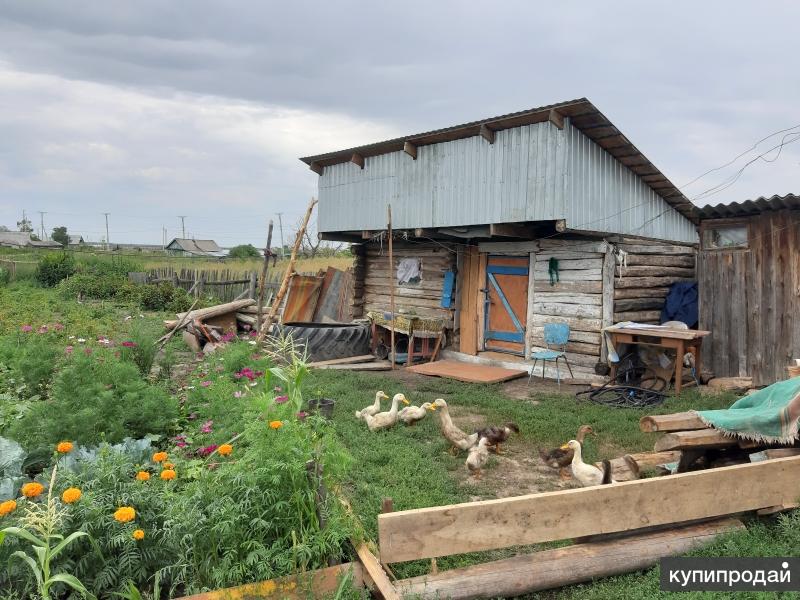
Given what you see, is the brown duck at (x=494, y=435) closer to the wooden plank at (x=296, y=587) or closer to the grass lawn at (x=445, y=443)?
the grass lawn at (x=445, y=443)

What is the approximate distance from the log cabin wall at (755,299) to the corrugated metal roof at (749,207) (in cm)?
12

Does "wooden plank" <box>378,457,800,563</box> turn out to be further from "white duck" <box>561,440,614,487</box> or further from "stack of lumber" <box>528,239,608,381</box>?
"stack of lumber" <box>528,239,608,381</box>

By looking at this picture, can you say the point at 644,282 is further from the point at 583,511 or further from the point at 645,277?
the point at 583,511

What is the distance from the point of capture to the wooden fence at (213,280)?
2233cm

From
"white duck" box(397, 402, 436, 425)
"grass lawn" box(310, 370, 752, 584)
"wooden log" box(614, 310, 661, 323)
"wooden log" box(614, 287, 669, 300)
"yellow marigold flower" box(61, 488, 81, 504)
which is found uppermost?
"wooden log" box(614, 287, 669, 300)

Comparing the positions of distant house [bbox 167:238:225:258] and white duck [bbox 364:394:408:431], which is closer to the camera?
white duck [bbox 364:394:408:431]

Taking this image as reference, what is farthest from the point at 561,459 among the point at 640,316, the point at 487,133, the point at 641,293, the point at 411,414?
the point at 487,133

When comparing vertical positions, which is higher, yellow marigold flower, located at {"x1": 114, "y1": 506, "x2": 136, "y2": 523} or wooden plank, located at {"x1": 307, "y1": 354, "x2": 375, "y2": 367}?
yellow marigold flower, located at {"x1": 114, "y1": 506, "x2": 136, "y2": 523}

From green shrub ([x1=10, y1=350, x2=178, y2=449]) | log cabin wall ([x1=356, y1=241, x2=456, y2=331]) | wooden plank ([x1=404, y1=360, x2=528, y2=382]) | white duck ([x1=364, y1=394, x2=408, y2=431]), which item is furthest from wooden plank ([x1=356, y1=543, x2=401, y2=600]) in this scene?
log cabin wall ([x1=356, y1=241, x2=456, y2=331])

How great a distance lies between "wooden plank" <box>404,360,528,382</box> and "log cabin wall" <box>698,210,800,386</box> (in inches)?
141

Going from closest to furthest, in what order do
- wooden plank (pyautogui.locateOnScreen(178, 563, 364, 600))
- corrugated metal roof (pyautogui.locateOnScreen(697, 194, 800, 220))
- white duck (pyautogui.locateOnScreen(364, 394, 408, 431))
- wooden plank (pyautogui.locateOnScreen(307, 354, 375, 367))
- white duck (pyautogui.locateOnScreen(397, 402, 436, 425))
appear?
wooden plank (pyautogui.locateOnScreen(178, 563, 364, 600)), white duck (pyautogui.locateOnScreen(364, 394, 408, 431)), white duck (pyautogui.locateOnScreen(397, 402, 436, 425)), corrugated metal roof (pyautogui.locateOnScreen(697, 194, 800, 220)), wooden plank (pyautogui.locateOnScreen(307, 354, 375, 367))

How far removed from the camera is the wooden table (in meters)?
9.00

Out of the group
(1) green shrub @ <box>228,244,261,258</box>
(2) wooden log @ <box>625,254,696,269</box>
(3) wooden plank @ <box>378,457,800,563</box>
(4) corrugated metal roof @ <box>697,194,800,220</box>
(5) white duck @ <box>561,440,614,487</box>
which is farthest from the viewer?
(1) green shrub @ <box>228,244,261,258</box>

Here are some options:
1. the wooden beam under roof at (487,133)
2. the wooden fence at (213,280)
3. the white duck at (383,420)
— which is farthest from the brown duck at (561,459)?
the wooden fence at (213,280)
